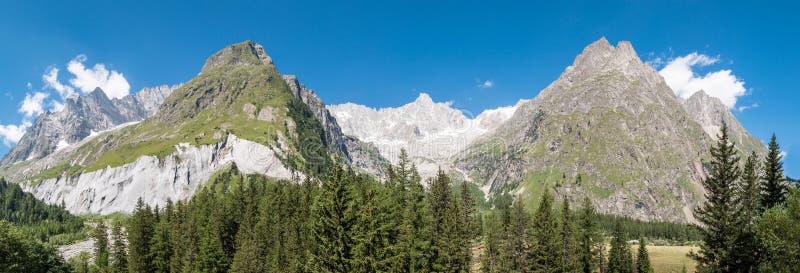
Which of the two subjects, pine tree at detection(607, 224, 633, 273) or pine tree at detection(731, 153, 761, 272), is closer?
pine tree at detection(731, 153, 761, 272)

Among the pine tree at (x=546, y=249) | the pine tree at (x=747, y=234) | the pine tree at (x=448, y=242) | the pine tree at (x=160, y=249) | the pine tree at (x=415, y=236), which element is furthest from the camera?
the pine tree at (x=160, y=249)

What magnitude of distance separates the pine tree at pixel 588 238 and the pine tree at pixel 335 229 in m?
46.8

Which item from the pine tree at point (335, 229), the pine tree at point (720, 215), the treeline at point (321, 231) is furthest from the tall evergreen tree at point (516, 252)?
the pine tree at point (335, 229)

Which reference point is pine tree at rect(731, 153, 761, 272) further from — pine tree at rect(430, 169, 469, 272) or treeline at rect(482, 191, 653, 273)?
pine tree at rect(430, 169, 469, 272)

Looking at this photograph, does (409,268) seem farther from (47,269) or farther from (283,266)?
(47,269)

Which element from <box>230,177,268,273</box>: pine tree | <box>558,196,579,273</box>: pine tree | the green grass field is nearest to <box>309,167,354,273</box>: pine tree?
<box>230,177,268,273</box>: pine tree

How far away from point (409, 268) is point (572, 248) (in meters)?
27.5

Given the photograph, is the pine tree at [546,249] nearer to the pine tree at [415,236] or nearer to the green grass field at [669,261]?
the pine tree at [415,236]

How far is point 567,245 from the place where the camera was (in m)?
66.5

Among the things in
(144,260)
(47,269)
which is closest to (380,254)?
(144,260)

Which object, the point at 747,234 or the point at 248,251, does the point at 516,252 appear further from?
the point at 248,251

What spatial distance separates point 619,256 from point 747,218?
47804 millimetres

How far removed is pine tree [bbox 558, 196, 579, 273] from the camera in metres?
64.0

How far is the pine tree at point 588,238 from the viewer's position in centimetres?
7327
